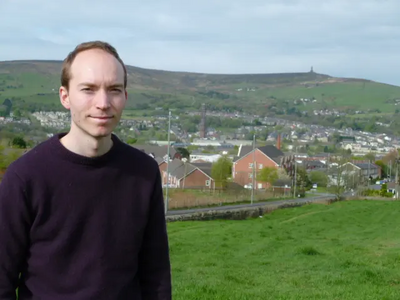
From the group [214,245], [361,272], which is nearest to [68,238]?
[361,272]

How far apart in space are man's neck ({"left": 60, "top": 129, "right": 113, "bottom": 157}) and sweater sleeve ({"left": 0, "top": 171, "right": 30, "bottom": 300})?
288 millimetres

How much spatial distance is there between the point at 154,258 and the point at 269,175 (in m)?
70.6

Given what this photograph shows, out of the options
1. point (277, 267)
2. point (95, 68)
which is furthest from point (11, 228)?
point (277, 267)

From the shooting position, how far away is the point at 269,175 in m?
73.5

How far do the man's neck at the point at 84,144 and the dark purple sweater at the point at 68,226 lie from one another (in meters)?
0.03

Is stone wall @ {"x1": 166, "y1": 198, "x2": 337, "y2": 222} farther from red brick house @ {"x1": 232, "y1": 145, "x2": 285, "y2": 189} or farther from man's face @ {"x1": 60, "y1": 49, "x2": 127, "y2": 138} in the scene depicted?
red brick house @ {"x1": 232, "y1": 145, "x2": 285, "y2": 189}

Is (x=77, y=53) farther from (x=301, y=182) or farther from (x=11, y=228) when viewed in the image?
(x=301, y=182)

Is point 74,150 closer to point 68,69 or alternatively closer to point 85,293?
point 68,69

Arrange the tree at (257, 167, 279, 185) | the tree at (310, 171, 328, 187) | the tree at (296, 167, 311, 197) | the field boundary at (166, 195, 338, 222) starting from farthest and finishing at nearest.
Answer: the tree at (310, 171, 328, 187) → the tree at (257, 167, 279, 185) → the tree at (296, 167, 311, 197) → the field boundary at (166, 195, 338, 222)

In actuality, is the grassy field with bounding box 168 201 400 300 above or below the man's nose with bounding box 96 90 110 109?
below

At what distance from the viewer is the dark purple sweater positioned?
297cm

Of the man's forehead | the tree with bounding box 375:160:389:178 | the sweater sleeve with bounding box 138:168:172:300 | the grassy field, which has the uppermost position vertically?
the man's forehead

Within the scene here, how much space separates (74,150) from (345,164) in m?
64.7

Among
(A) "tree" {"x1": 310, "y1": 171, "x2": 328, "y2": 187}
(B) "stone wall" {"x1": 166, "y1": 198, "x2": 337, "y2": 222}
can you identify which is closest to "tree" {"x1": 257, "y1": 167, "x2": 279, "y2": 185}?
(A) "tree" {"x1": 310, "y1": 171, "x2": 328, "y2": 187}
